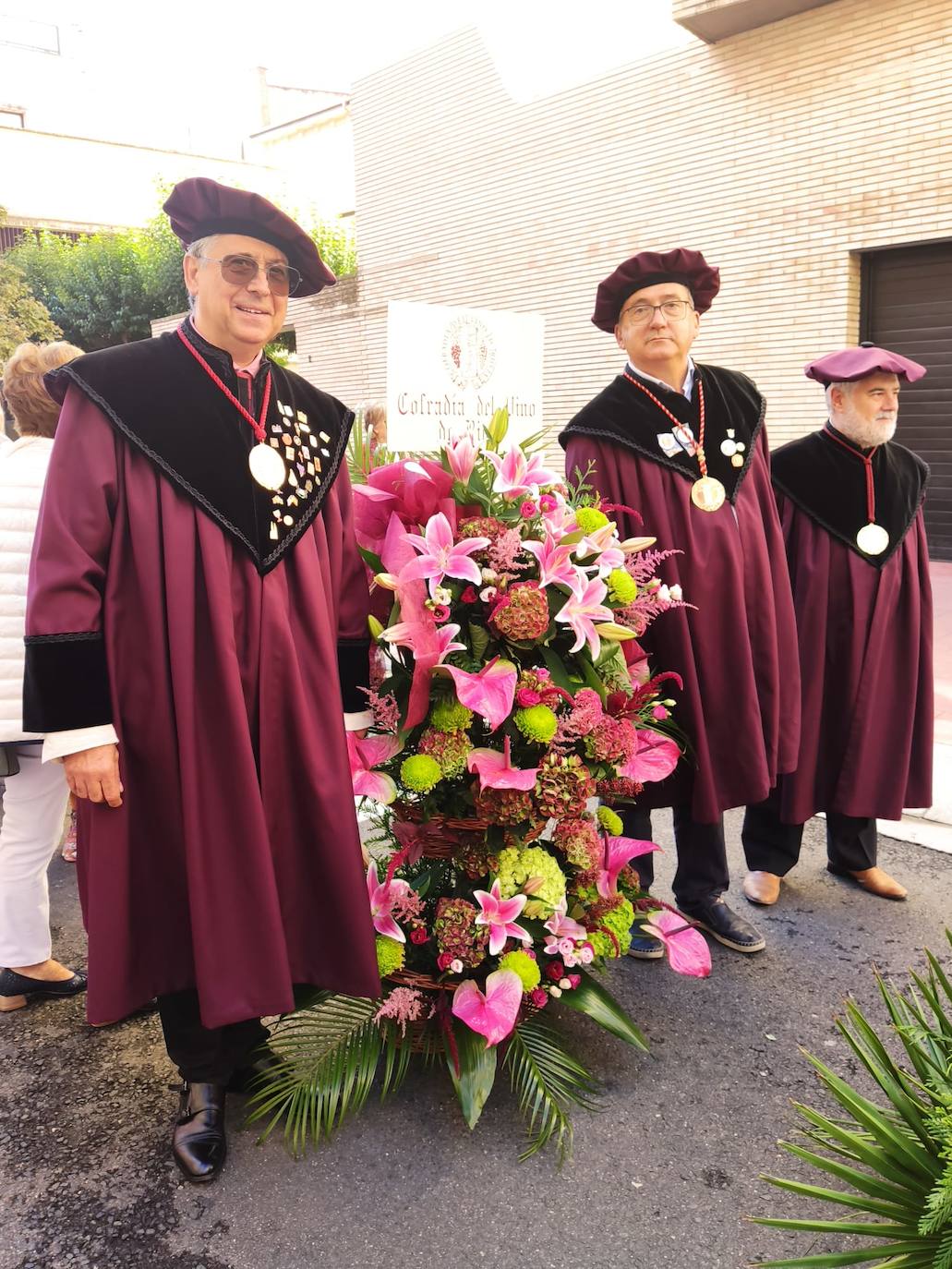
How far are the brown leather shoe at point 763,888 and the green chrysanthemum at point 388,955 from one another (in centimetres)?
171

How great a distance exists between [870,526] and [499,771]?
1947 mm

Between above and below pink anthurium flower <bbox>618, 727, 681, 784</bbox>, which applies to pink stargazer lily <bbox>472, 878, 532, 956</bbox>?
below

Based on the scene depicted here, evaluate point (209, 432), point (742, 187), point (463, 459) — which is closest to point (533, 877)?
point (463, 459)

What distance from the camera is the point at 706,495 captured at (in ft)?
10.4

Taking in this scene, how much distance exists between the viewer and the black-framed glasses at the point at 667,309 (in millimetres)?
3146

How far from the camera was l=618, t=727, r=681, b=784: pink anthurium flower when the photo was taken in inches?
104

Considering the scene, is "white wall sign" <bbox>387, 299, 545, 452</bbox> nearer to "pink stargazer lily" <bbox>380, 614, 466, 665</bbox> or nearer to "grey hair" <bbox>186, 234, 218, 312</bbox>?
"grey hair" <bbox>186, 234, 218, 312</bbox>

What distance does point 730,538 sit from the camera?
317cm

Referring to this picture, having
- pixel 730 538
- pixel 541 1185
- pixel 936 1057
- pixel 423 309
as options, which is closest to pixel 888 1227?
pixel 936 1057

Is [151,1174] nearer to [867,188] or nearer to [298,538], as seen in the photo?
[298,538]

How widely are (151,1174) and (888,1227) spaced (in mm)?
1645

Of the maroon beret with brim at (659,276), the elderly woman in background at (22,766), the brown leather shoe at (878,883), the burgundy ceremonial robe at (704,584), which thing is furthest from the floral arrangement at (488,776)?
the brown leather shoe at (878,883)

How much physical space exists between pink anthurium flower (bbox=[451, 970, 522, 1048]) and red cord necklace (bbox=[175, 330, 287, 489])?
131 centimetres

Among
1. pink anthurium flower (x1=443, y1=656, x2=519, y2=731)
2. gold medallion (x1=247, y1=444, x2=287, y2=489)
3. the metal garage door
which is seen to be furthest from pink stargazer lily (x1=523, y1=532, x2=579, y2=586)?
the metal garage door
